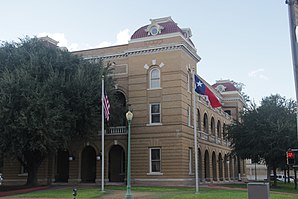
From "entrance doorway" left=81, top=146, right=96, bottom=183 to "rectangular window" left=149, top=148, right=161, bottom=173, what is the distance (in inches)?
294

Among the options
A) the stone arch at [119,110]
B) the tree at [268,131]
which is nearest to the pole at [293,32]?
the stone arch at [119,110]

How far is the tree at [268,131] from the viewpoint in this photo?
40.8 metres

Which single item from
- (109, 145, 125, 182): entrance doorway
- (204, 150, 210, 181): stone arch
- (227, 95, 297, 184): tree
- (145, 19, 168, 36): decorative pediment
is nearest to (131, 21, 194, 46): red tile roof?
(145, 19, 168, 36): decorative pediment

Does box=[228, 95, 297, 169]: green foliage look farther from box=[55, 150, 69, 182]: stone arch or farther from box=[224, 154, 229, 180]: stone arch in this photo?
box=[55, 150, 69, 182]: stone arch

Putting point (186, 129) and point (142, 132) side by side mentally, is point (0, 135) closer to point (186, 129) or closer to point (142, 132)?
point (142, 132)

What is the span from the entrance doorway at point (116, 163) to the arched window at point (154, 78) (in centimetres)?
756

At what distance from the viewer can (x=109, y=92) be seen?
38031mm

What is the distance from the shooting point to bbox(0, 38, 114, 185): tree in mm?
32562

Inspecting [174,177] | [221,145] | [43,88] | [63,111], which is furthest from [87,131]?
[221,145]

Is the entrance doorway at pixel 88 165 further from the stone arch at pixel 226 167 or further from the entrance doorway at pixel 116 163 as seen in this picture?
the stone arch at pixel 226 167

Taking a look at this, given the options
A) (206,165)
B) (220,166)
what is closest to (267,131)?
(206,165)

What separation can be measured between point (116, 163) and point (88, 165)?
3150 mm

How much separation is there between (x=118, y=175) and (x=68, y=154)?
18.5ft

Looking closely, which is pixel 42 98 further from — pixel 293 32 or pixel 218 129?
pixel 218 129
